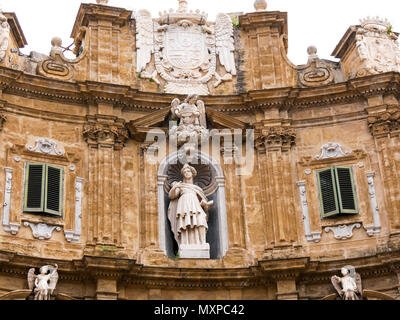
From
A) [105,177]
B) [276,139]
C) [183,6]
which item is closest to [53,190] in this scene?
[105,177]

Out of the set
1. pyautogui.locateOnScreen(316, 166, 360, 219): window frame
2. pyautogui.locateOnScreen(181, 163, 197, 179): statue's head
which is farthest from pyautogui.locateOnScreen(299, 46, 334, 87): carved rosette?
pyautogui.locateOnScreen(181, 163, 197, 179): statue's head

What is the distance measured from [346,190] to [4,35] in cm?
871

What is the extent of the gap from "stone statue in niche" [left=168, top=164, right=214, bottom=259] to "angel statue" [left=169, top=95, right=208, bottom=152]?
46.1 inches

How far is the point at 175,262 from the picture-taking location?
22281mm

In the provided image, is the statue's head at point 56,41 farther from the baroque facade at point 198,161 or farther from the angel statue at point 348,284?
the angel statue at point 348,284

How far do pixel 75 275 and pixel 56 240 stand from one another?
1.05 m

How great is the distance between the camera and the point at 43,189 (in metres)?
22.4

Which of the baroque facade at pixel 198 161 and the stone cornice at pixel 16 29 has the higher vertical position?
the stone cornice at pixel 16 29

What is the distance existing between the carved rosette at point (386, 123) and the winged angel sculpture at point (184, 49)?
3.70 m

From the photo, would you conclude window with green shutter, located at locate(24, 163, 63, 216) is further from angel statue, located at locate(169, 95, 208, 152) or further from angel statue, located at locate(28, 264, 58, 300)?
angel statue, located at locate(169, 95, 208, 152)

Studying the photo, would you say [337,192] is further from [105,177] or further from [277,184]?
[105,177]

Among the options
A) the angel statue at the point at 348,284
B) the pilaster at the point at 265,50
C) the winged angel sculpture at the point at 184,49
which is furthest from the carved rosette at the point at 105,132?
the angel statue at the point at 348,284

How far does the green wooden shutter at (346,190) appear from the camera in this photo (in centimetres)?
2280

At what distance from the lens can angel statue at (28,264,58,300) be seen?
20344mm
